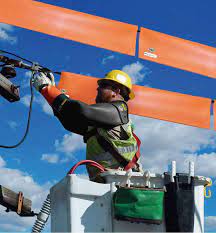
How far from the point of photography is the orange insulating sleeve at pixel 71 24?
5.57 meters

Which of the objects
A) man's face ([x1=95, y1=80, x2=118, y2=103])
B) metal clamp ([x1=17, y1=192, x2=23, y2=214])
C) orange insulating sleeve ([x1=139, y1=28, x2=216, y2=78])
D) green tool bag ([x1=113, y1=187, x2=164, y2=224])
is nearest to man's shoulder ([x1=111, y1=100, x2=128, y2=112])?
man's face ([x1=95, y1=80, x2=118, y2=103])

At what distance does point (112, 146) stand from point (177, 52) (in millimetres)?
2908

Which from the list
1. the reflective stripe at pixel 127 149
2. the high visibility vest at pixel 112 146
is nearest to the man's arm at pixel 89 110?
the high visibility vest at pixel 112 146

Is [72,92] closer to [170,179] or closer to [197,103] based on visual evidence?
[197,103]

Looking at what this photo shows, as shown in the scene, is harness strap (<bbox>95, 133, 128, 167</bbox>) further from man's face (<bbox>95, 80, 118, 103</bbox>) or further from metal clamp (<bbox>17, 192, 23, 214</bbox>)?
metal clamp (<bbox>17, 192, 23, 214</bbox>)

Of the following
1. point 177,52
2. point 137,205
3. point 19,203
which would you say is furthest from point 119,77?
point 177,52

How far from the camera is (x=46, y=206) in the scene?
3.92 m

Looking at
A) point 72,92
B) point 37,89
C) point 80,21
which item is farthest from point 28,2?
point 37,89

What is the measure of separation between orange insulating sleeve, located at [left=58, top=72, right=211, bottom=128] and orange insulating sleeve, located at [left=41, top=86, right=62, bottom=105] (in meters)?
1.63

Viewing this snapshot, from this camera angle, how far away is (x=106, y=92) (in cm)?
455

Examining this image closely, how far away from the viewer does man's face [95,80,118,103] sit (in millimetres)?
4520

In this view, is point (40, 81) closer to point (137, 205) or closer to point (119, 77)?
point (119, 77)

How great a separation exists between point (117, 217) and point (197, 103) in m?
3.94

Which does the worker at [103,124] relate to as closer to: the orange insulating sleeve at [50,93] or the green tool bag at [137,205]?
the orange insulating sleeve at [50,93]
